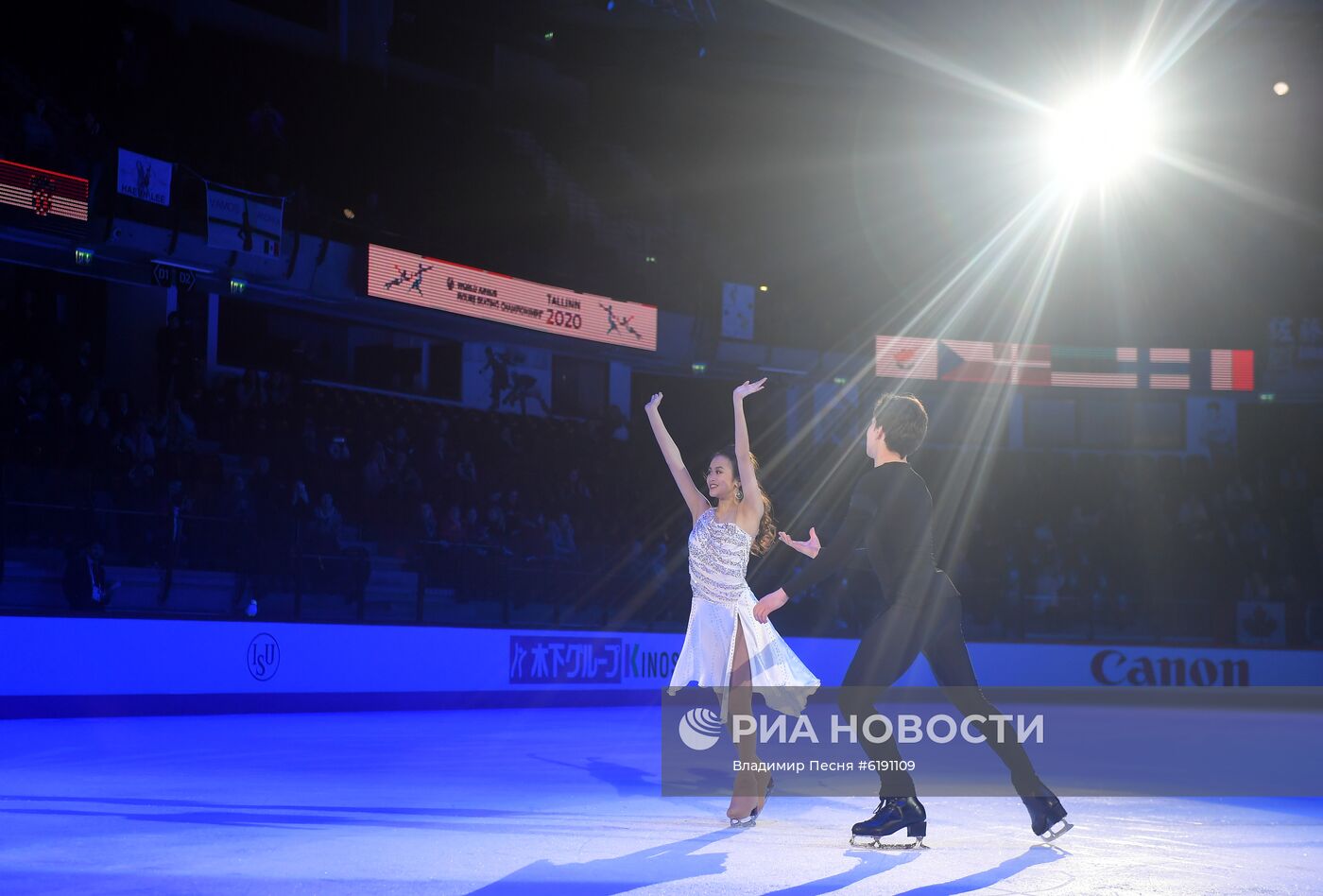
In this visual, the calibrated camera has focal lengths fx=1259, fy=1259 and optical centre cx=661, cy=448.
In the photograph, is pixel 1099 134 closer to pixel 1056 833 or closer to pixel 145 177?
pixel 145 177

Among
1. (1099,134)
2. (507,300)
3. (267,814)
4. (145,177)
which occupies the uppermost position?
(1099,134)

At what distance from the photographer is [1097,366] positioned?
99.8ft

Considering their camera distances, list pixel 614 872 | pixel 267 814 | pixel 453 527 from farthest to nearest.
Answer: pixel 453 527, pixel 267 814, pixel 614 872

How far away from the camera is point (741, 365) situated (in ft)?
91.4

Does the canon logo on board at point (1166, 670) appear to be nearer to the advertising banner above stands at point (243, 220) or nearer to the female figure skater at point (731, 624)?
the advertising banner above stands at point (243, 220)

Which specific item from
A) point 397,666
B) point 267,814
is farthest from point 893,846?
point 397,666

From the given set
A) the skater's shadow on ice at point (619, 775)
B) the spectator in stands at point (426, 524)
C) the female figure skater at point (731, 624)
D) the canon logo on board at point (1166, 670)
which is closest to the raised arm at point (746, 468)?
the female figure skater at point (731, 624)

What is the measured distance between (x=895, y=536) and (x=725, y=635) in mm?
1418

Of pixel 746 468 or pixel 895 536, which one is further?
pixel 746 468

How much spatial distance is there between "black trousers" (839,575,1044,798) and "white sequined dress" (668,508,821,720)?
111 centimetres

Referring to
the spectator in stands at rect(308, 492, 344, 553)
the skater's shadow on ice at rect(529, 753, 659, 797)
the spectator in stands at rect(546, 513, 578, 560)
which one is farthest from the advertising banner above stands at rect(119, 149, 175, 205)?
the skater's shadow on ice at rect(529, 753, 659, 797)

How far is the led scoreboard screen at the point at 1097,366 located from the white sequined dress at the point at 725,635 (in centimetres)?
2415

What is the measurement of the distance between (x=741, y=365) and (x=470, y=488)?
9735 mm

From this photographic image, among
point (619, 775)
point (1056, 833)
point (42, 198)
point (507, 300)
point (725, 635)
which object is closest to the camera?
point (1056, 833)
